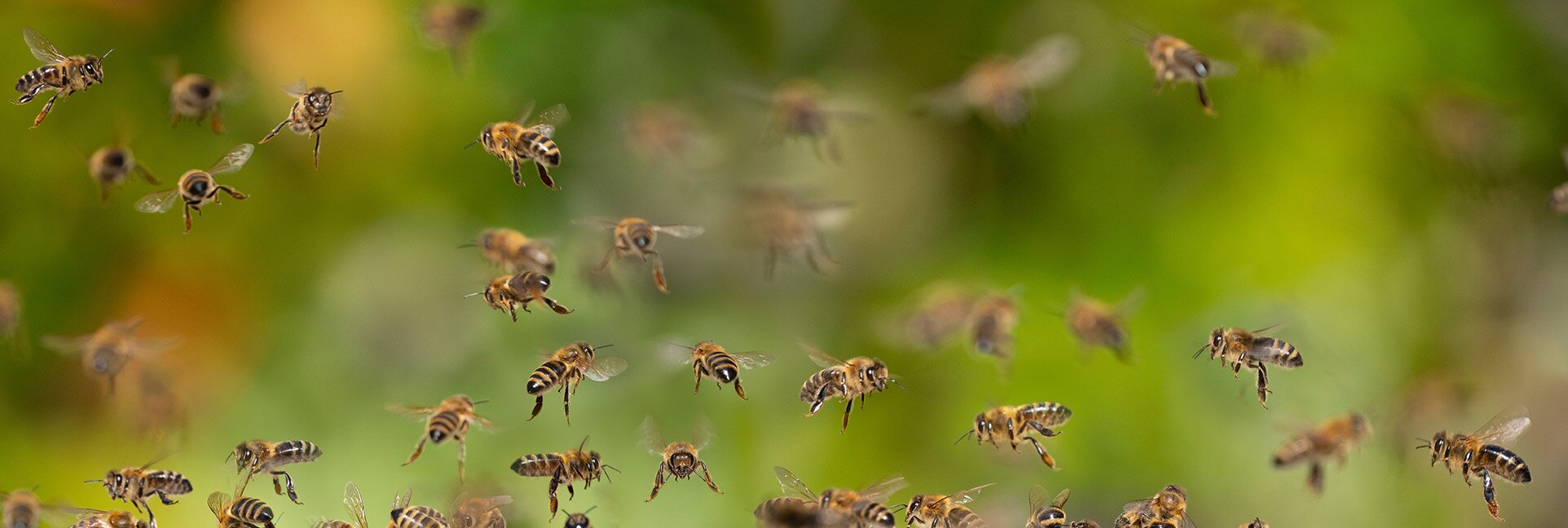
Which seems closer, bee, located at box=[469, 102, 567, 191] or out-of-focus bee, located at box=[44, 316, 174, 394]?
bee, located at box=[469, 102, 567, 191]

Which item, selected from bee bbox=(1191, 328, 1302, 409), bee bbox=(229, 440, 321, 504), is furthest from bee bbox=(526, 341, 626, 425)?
bee bbox=(1191, 328, 1302, 409)

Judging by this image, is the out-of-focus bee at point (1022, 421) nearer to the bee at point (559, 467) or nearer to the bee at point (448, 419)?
the bee at point (559, 467)

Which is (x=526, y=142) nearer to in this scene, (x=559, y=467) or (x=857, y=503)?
(x=559, y=467)

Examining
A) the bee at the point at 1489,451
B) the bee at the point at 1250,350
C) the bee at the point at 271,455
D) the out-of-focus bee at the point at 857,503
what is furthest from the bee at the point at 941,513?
the bee at the point at 271,455

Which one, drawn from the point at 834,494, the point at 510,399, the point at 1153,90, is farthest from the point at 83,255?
the point at 1153,90

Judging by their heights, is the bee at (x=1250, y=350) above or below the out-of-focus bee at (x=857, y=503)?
above

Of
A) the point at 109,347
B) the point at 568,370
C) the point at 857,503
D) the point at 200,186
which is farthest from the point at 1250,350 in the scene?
the point at 109,347

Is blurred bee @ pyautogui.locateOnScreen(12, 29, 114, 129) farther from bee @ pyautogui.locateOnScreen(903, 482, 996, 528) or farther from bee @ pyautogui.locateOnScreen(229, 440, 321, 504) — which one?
bee @ pyautogui.locateOnScreen(903, 482, 996, 528)
